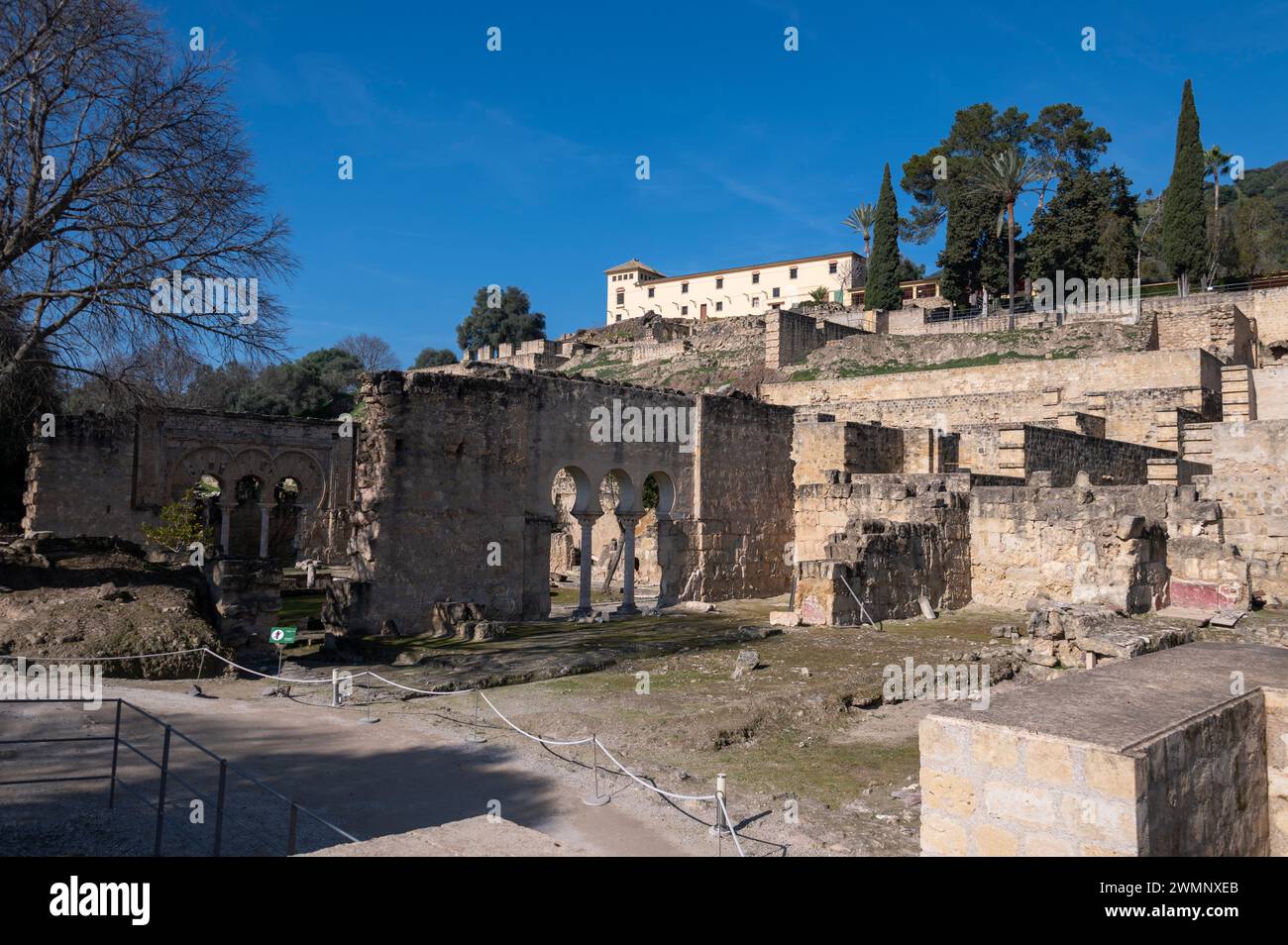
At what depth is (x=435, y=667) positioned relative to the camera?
10773mm

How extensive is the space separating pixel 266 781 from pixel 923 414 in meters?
26.2

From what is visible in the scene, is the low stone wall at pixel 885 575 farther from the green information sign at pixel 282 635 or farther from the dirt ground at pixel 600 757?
the green information sign at pixel 282 635

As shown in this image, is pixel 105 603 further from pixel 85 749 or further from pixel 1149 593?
pixel 1149 593

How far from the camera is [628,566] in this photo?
1731cm

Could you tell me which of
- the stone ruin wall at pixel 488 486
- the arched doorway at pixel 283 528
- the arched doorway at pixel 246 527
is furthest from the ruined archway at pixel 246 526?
the stone ruin wall at pixel 488 486

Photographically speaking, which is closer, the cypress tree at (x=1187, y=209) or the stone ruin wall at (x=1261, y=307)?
the stone ruin wall at (x=1261, y=307)

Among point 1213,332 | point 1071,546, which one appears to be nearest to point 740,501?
point 1071,546

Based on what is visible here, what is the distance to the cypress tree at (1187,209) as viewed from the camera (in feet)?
140

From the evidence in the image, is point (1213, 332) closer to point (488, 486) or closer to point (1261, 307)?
point (1261, 307)

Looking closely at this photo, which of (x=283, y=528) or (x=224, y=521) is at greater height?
(x=224, y=521)

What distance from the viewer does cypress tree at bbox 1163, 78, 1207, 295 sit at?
42.6 metres

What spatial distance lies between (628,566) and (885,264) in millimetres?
39679

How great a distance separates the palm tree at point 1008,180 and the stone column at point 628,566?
34669 mm
